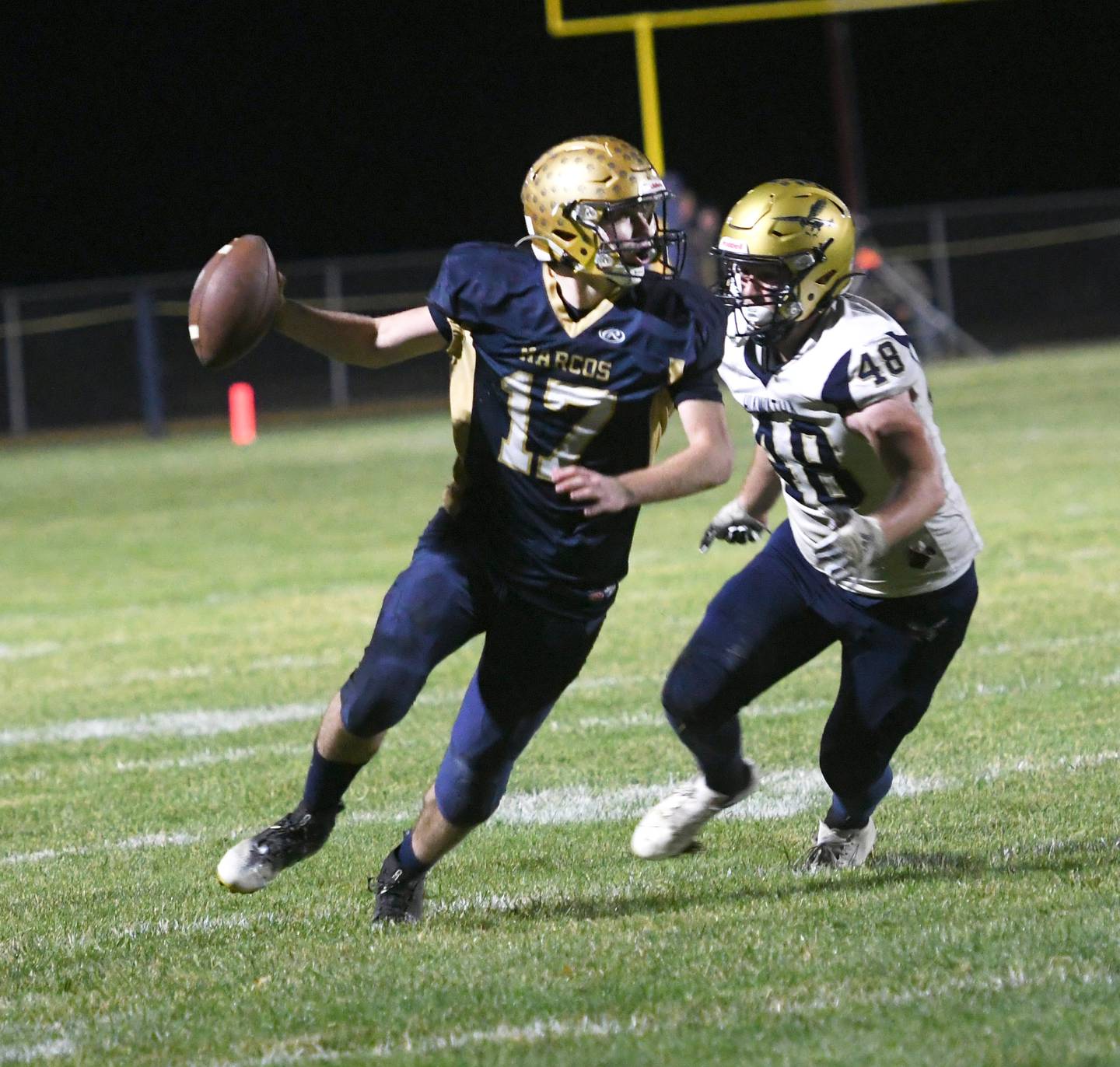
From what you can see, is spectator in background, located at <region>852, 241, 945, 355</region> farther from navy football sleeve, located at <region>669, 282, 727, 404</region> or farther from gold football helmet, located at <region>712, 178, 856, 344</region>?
navy football sleeve, located at <region>669, 282, 727, 404</region>

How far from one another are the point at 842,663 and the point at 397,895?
1002 mm

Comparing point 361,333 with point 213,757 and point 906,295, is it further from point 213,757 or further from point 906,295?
point 906,295

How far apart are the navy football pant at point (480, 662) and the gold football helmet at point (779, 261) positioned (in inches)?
26.2

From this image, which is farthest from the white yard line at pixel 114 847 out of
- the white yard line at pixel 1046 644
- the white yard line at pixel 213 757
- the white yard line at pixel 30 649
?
the white yard line at pixel 30 649

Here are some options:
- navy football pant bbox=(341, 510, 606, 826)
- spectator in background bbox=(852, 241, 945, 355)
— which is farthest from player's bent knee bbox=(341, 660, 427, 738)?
spectator in background bbox=(852, 241, 945, 355)

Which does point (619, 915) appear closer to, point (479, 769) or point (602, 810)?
point (479, 769)

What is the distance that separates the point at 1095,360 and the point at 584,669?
15881mm

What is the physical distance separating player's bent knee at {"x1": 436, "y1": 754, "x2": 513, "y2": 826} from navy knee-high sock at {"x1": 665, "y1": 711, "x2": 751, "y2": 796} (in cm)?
45

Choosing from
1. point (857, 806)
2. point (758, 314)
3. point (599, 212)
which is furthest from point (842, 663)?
point (599, 212)

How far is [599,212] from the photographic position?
3604mm

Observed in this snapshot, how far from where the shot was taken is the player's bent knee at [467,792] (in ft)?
12.3

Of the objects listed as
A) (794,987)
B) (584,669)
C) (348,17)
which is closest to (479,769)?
(794,987)

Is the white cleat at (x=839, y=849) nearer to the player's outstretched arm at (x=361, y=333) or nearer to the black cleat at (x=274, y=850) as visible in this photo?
the black cleat at (x=274, y=850)

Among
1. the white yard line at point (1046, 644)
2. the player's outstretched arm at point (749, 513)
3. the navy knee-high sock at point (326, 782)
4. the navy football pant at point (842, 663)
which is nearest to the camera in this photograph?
the navy knee-high sock at point (326, 782)
